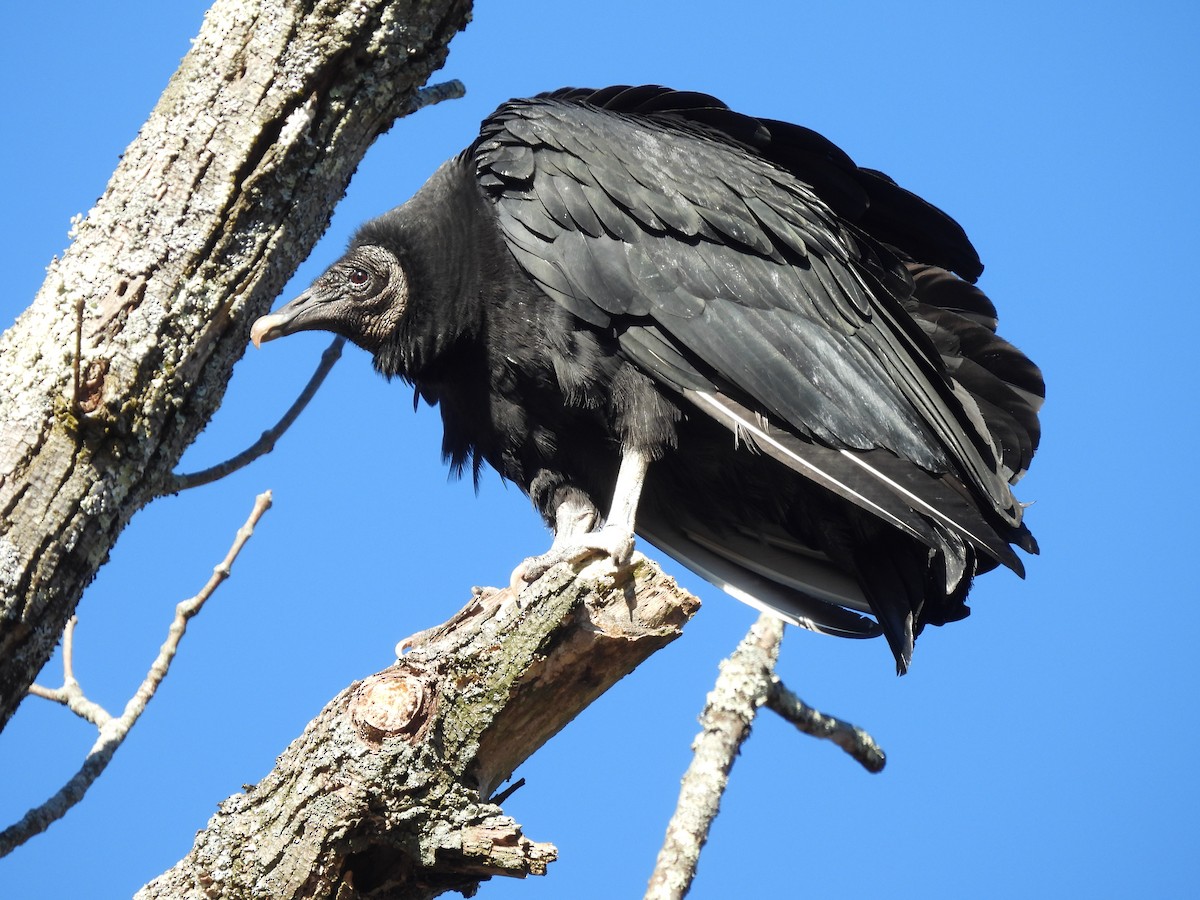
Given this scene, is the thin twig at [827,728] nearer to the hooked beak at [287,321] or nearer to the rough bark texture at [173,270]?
the hooked beak at [287,321]

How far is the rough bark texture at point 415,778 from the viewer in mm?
2412

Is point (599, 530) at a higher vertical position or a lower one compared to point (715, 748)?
higher

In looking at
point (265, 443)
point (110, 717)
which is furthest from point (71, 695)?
point (265, 443)

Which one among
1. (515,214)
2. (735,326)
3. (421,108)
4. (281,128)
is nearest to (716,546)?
(735,326)

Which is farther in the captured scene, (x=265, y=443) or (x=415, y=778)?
(x=265, y=443)

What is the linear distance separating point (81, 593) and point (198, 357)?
0.59 metres

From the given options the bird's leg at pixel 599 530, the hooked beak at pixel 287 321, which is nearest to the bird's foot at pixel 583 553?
the bird's leg at pixel 599 530

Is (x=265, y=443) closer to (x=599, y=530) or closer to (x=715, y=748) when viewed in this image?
(x=599, y=530)

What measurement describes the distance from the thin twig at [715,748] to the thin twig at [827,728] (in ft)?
0.37

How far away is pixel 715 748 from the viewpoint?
4289 millimetres

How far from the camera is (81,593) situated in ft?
9.16

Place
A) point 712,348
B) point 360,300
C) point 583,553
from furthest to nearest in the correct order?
1. point 360,300
2. point 712,348
3. point 583,553

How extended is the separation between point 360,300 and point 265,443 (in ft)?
2.49

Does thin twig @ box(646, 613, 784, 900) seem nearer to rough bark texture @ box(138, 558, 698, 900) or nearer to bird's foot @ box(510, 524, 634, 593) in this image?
bird's foot @ box(510, 524, 634, 593)
